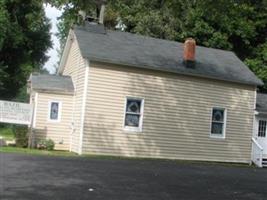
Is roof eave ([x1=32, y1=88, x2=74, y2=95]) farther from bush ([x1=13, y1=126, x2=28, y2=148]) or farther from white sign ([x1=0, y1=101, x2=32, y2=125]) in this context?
bush ([x1=13, y1=126, x2=28, y2=148])

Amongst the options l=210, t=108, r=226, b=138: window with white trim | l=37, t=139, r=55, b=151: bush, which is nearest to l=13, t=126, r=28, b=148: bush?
l=37, t=139, r=55, b=151: bush

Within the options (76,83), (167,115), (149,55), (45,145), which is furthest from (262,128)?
(45,145)

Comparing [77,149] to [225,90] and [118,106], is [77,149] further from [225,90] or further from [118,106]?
[225,90]

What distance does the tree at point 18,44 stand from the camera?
160 ft

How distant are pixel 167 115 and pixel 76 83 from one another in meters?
4.45

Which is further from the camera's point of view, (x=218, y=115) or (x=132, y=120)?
(x=218, y=115)

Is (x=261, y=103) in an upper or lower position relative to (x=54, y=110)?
upper

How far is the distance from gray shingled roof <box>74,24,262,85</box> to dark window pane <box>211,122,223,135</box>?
225 centimetres

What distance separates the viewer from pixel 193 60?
28375mm

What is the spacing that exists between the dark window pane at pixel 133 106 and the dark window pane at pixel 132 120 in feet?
0.73

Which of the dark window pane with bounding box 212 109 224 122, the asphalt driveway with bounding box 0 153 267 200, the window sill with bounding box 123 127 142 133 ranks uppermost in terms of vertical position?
the dark window pane with bounding box 212 109 224 122

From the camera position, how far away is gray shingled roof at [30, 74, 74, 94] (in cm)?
2677

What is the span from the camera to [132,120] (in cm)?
2620

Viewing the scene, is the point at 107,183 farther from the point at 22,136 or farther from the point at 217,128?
the point at 217,128
